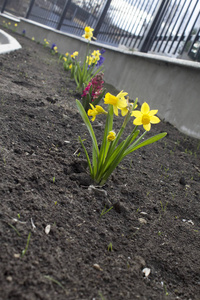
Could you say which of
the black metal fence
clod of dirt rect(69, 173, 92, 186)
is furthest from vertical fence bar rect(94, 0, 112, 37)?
clod of dirt rect(69, 173, 92, 186)

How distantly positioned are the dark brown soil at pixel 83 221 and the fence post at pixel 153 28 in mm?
3792

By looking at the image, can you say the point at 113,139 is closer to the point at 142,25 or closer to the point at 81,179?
the point at 81,179

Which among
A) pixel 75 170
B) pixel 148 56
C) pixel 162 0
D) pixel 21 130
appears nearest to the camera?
pixel 75 170

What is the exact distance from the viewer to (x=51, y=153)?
75.9 inches

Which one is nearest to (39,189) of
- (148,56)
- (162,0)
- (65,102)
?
(65,102)

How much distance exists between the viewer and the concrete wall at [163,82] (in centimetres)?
366

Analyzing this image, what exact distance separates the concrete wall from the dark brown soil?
1.34m

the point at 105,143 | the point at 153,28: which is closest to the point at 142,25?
the point at 153,28

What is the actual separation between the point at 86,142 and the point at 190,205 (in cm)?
89

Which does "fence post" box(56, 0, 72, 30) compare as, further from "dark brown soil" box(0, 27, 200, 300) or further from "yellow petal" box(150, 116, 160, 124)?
"yellow petal" box(150, 116, 160, 124)

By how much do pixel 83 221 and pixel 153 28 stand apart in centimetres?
517

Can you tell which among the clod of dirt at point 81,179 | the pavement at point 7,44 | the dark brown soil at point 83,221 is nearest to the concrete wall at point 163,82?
the dark brown soil at point 83,221

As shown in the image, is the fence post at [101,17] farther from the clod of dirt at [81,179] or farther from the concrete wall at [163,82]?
the clod of dirt at [81,179]

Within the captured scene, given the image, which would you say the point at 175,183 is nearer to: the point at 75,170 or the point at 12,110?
the point at 75,170
